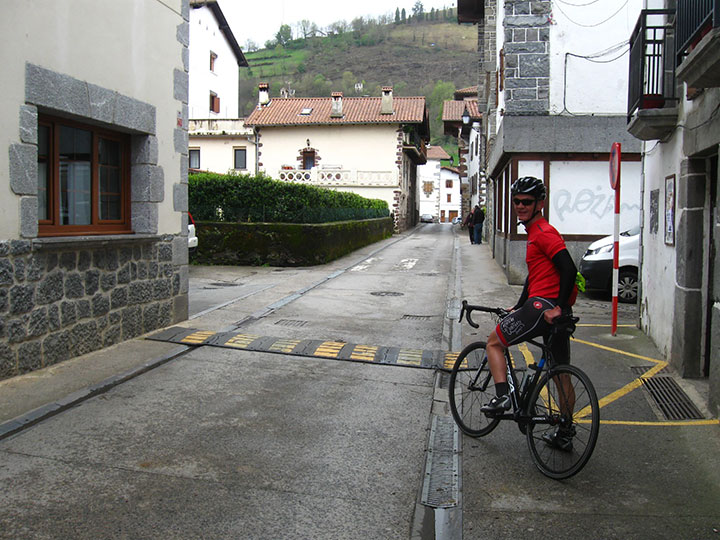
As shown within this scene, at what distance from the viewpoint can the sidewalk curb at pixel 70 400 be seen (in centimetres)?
499

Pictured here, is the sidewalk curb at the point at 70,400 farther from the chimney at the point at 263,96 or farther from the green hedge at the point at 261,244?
the chimney at the point at 263,96

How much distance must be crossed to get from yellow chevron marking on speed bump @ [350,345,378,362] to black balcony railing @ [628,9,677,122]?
4.21 m

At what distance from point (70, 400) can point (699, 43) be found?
5.66 meters

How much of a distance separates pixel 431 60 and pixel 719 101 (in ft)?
429

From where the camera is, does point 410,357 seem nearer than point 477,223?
Yes

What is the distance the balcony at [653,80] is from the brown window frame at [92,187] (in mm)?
6044

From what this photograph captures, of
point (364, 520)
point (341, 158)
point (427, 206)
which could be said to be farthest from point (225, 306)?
point (427, 206)

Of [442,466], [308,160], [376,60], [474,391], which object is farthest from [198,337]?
[376,60]

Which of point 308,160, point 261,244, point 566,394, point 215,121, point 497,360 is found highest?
point 215,121

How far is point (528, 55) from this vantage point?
13.8 meters

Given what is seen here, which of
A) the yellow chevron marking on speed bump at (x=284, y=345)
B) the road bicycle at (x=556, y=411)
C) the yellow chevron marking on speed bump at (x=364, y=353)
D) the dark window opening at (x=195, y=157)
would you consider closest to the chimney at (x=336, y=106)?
the dark window opening at (x=195, y=157)

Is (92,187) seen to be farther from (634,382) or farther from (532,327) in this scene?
(634,382)

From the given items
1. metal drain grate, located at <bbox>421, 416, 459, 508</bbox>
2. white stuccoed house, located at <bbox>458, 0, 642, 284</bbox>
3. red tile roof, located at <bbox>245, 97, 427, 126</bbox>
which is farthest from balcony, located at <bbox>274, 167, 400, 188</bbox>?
metal drain grate, located at <bbox>421, 416, 459, 508</bbox>

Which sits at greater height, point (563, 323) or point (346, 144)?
point (346, 144)
